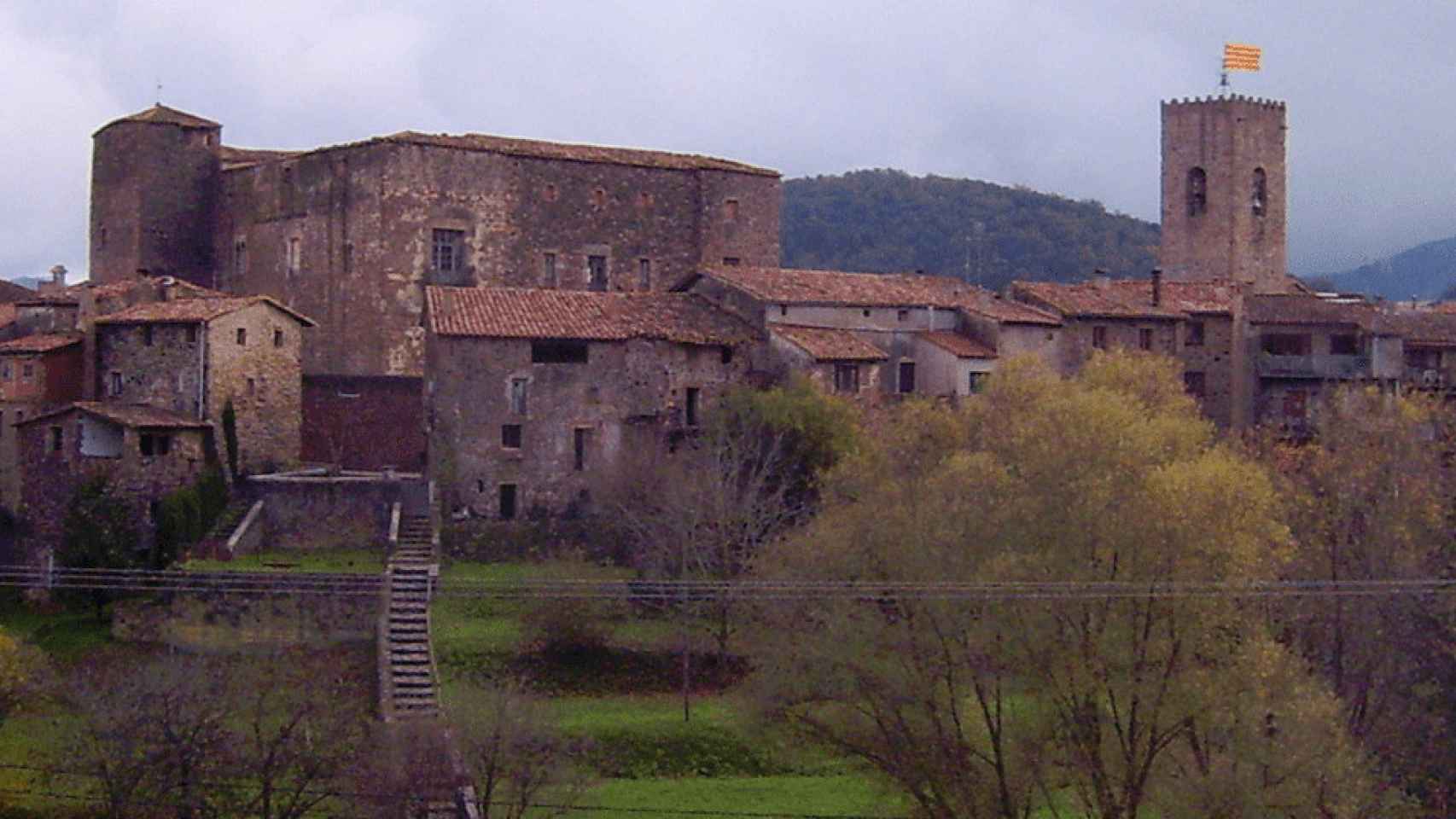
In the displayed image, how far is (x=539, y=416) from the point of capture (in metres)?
44.7

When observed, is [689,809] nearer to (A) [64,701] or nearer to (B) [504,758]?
(B) [504,758]

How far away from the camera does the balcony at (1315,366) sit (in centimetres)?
5650

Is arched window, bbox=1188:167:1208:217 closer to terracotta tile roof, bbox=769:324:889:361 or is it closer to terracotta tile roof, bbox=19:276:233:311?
terracotta tile roof, bbox=769:324:889:361

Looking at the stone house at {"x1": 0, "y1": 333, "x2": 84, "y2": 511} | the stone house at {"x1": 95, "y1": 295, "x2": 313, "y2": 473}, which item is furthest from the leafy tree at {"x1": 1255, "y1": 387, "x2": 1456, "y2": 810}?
the stone house at {"x1": 0, "y1": 333, "x2": 84, "y2": 511}

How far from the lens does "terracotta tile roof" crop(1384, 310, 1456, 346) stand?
5750 centimetres

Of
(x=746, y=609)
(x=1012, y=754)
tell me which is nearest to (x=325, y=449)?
(x=746, y=609)

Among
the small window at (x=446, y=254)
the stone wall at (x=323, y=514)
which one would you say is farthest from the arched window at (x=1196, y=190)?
the stone wall at (x=323, y=514)

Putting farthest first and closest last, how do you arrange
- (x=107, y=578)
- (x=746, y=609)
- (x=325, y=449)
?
(x=325, y=449) < (x=107, y=578) < (x=746, y=609)

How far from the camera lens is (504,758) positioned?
2933 centimetres

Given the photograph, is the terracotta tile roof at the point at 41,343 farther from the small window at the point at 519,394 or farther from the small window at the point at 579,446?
the small window at the point at 579,446

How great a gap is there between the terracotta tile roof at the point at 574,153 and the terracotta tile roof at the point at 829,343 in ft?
30.4

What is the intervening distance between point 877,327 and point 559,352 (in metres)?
8.57

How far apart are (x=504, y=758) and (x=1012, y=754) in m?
7.04

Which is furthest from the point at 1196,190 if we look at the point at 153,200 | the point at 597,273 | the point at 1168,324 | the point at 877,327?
the point at 153,200
